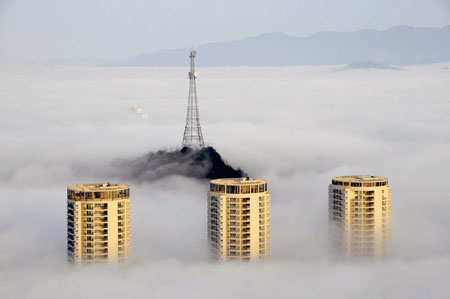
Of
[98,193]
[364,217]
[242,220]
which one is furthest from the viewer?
[364,217]

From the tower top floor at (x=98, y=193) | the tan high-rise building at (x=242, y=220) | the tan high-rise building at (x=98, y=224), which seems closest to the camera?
the tan high-rise building at (x=98, y=224)

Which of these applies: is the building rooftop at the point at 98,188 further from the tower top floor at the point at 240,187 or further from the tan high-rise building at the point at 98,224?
the tower top floor at the point at 240,187

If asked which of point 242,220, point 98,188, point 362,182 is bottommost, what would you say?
point 242,220

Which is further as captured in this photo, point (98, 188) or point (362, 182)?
point (362, 182)

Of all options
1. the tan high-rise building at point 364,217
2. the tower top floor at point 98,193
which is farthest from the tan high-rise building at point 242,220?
the tan high-rise building at point 364,217

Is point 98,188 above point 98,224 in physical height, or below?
above

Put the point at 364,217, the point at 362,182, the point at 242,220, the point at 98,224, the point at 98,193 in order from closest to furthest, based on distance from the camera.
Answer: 1. the point at 98,224
2. the point at 98,193
3. the point at 242,220
4. the point at 364,217
5. the point at 362,182

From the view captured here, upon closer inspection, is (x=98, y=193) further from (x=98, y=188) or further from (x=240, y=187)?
(x=240, y=187)

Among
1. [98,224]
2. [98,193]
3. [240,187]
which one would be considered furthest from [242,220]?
[98,193]
